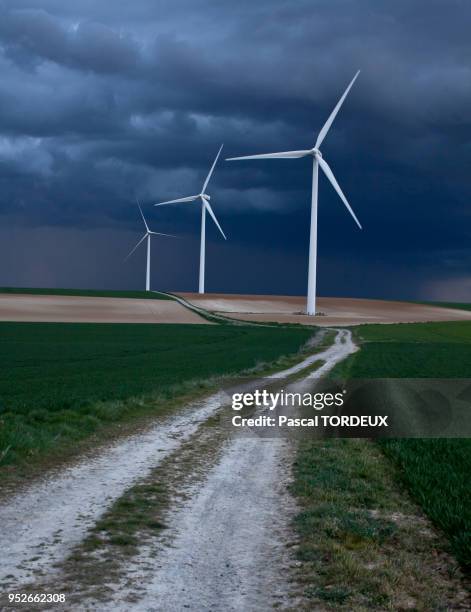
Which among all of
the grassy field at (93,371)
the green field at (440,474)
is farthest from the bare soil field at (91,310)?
the green field at (440,474)

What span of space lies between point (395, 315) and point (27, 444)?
127 meters

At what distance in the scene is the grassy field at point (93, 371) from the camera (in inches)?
769

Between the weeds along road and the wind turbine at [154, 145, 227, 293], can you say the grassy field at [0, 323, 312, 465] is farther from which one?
the wind turbine at [154, 145, 227, 293]

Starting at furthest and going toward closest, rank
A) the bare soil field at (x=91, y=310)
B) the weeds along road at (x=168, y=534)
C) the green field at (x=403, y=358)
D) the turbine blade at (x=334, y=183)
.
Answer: the bare soil field at (x=91, y=310) < the turbine blade at (x=334, y=183) < the green field at (x=403, y=358) < the weeds along road at (x=168, y=534)

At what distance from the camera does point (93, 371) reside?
39.0 meters

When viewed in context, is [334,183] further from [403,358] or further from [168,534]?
[168,534]

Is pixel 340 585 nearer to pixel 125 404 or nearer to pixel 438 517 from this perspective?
pixel 438 517

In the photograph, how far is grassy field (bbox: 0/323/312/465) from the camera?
19.5 m

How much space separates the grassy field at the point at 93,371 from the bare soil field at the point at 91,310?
20.6 meters

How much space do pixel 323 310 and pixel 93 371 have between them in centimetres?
10545

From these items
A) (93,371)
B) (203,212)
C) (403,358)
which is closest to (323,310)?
(203,212)

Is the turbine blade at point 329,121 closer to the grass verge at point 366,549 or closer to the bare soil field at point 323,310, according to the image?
the bare soil field at point 323,310

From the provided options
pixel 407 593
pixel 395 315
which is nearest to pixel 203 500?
pixel 407 593

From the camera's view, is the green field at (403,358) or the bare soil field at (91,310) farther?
the bare soil field at (91,310)
